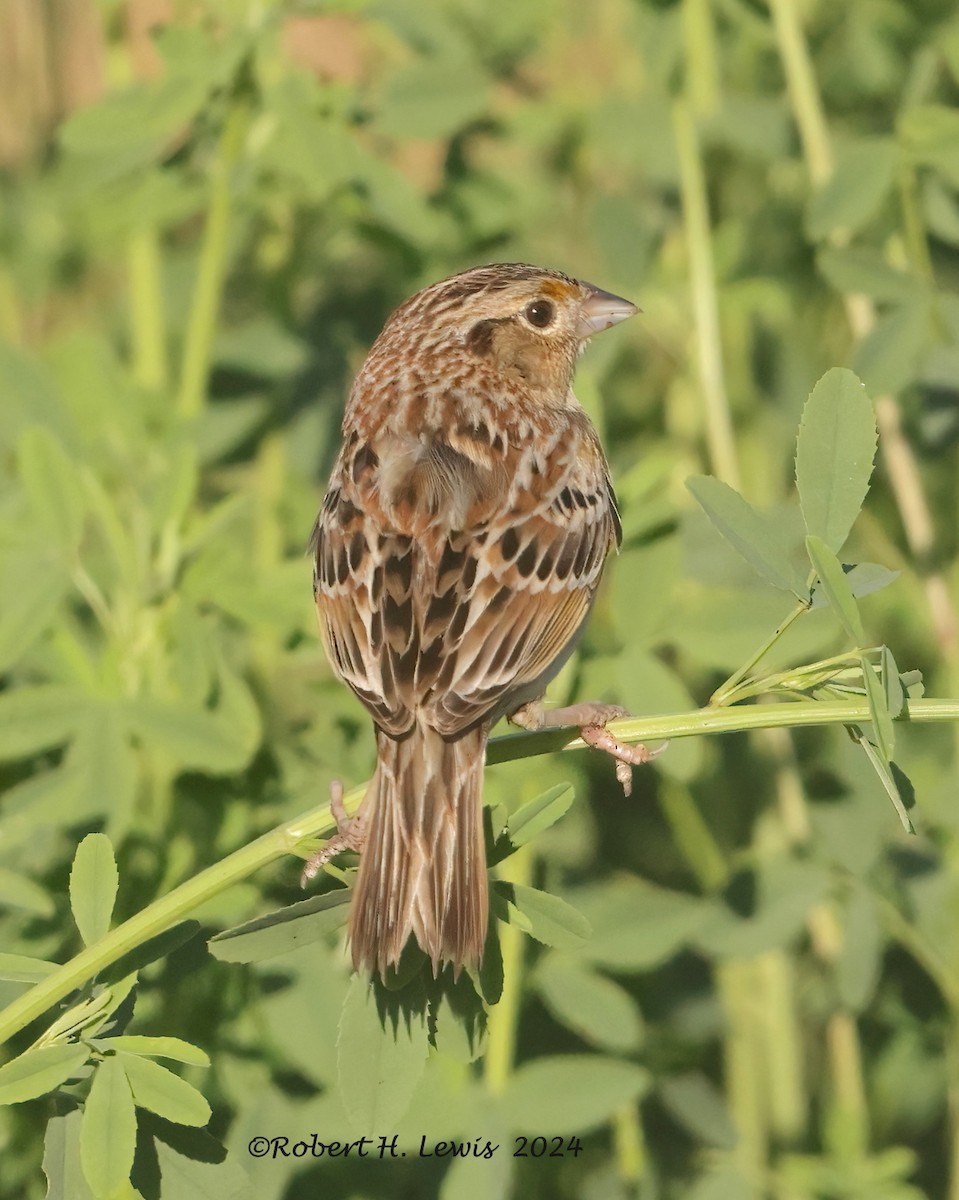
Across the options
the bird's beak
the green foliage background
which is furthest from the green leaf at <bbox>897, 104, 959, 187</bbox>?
the bird's beak

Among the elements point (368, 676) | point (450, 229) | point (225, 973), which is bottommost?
point (225, 973)

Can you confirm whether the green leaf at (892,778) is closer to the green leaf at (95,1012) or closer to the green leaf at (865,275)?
the green leaf at (95,1012)

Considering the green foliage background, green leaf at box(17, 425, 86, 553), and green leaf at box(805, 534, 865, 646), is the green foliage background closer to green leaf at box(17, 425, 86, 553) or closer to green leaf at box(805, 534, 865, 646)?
green leaf at box(17, 425, 86, 553)

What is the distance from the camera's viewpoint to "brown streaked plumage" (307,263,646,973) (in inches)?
94.2

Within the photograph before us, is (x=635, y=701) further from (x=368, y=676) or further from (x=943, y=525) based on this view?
(x=943, y=525)

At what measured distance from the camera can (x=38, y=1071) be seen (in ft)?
6.88

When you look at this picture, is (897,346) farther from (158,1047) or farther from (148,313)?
(158,1047)

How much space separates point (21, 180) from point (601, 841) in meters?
3.11

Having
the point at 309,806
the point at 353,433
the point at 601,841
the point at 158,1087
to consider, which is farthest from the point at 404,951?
the point at 601,841

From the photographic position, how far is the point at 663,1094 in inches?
145

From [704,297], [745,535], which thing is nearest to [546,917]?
[745,535]

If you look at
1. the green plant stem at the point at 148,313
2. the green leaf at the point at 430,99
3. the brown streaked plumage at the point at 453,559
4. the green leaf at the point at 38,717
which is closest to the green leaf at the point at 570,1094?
the brown streaked plumage at the point at 453,559

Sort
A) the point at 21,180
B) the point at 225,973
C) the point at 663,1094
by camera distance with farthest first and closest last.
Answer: the point at 21,180 → the point at 663,1094 → the point at 225,973

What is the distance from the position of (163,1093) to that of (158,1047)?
0.21 ft
